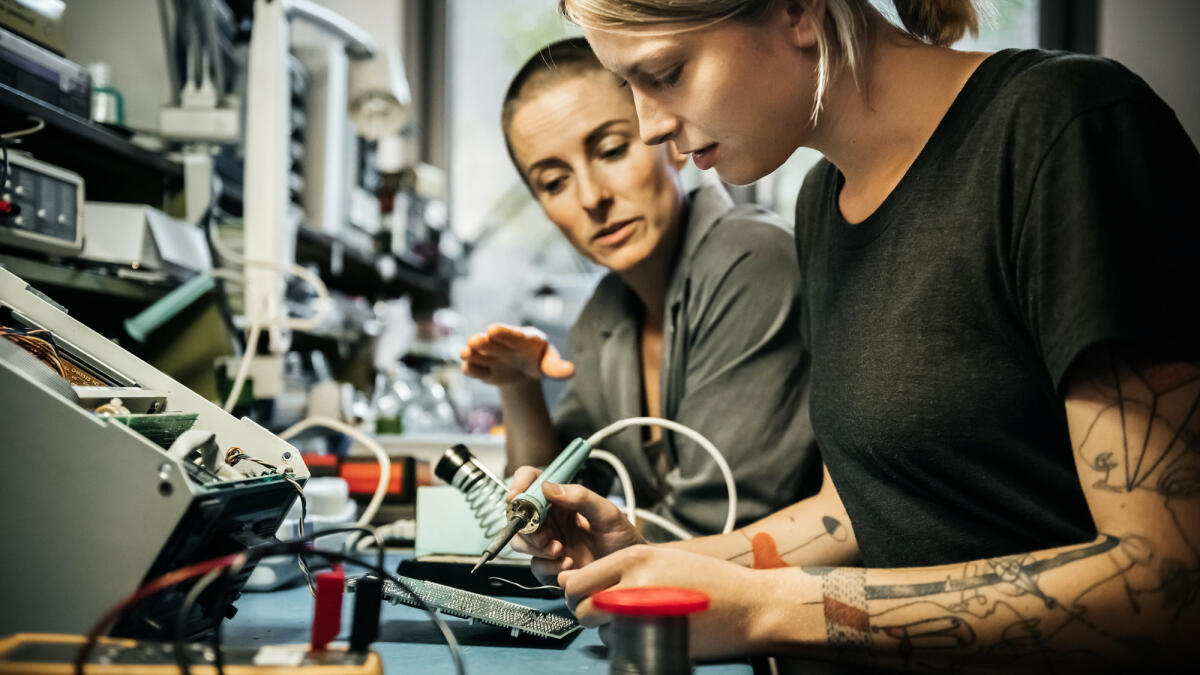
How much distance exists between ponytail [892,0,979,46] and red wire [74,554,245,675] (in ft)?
2.66

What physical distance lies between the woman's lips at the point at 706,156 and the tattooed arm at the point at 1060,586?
41 centimetres

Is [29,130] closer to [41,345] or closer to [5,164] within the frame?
[5,164]

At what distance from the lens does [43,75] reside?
109cm

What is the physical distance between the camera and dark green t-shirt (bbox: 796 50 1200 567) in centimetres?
63

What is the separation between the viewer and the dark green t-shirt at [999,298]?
2.06ft

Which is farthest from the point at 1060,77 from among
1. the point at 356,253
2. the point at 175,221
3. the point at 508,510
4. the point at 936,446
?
the point at 356,253

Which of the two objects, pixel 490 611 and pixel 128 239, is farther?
pixel 128 239

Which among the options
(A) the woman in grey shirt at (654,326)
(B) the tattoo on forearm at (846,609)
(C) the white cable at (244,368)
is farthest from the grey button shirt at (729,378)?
(C) the white cable at (244,368)

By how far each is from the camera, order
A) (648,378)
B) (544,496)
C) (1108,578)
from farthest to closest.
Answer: (648,378) → (544,496) → (1108,578)

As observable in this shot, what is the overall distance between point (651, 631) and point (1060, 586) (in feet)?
1.10

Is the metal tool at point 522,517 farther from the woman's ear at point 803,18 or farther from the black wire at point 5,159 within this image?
the black wire at point 5,159

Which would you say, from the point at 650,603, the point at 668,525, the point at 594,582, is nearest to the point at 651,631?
the point at 650,603

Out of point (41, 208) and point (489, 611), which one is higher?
point (41, 208)

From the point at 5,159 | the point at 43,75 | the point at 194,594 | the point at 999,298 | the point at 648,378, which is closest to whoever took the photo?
the point at 194,594
